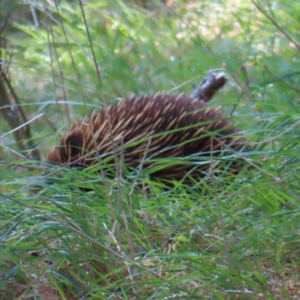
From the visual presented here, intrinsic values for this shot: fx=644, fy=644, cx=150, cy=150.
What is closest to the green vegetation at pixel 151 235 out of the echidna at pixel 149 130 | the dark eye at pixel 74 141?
the echidna at pixel 149 130

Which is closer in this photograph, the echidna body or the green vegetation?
the green vegetation

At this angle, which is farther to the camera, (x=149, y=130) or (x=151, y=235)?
(x=149, y=130)

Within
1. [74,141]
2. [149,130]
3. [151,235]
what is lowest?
[74,141]

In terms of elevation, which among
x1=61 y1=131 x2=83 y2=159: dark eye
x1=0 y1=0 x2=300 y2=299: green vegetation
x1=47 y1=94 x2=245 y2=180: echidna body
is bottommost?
x1=61 y1=131 x2=83 y2=159: dark eye

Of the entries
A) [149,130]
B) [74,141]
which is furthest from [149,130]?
[74,141]

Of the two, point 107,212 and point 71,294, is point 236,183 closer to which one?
point 107,212

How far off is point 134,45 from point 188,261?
2531mm

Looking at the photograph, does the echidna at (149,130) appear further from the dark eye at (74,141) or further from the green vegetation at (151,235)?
the green vegetation at (151,235)

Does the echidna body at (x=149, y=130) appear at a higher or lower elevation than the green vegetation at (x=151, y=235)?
lower

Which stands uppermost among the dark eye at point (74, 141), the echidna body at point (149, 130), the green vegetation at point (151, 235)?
the green vegetation at point (151, 235)

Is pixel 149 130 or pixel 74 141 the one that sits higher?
pixel 149 130

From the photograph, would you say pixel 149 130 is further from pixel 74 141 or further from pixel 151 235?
pixel 151 235

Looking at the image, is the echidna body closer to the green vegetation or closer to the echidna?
the echidna

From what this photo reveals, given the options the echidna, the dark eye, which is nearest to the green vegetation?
the echidna
